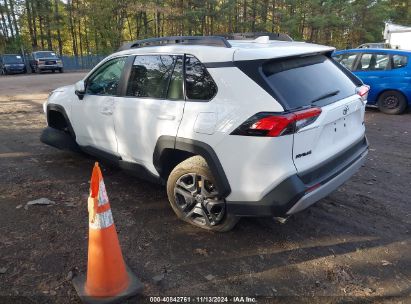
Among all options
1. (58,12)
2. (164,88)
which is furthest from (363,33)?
(164,88)

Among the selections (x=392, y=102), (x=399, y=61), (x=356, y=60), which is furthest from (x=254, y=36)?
(x=392, y=102)

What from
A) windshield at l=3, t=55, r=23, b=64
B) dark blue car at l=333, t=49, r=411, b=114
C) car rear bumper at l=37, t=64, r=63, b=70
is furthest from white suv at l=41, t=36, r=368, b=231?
windshield at l=3, t=55, r=23, b=64

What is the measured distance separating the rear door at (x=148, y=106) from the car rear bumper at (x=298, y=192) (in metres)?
1.02

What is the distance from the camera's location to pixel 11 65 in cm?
3034

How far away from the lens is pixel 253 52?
3.00 m

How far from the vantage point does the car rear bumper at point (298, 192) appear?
2.82 m

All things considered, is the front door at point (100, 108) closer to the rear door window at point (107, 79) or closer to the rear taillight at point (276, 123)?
the rear door window at point (107, 79)

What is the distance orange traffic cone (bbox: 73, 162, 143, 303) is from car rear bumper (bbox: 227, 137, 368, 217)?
1.05m

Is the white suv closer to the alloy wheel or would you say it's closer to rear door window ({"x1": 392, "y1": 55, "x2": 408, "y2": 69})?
the alloy wheel

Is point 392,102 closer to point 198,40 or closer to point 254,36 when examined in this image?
point 254,36

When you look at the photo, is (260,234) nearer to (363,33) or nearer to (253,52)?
(253,52)

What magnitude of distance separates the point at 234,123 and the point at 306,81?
802 millimetres

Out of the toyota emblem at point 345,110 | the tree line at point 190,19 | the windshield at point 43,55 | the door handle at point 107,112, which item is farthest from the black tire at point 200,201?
the tree line at point 190,19

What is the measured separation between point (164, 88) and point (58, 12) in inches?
1874
